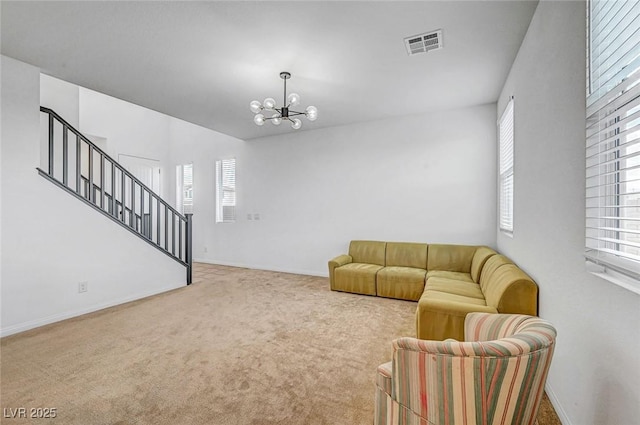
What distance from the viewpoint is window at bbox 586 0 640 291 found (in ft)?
3.54

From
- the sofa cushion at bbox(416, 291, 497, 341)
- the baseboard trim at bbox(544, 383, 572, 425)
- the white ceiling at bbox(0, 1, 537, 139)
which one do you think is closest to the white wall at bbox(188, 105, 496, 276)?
the white ceiling at bbox(0, 1, 537, 139)

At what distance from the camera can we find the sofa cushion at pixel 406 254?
171 inches

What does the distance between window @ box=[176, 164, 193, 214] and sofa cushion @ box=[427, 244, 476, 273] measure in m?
6.03

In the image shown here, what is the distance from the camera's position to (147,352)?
8.11 ft

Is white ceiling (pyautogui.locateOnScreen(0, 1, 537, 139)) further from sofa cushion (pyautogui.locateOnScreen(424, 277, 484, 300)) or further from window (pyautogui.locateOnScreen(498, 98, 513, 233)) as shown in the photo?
sofa cushion (pyautogui.locateOnScreen(424, 277, 484, 300))

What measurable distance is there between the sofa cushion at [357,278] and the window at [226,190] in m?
3.36

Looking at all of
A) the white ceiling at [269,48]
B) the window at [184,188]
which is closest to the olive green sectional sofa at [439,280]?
the white ceiling at [269,48]

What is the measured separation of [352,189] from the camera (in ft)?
16.9

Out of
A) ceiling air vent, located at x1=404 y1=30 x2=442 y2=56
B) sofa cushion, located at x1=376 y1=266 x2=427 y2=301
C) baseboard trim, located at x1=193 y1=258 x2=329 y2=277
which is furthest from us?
baseboard trim, located at x1=193 y1=258 x2=329 y2=277

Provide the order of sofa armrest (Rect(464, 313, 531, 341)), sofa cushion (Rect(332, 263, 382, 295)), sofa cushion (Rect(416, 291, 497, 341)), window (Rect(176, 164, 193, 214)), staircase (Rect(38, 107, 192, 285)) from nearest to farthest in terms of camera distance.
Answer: sofa armrest (Rect(464, 313, 531, 341))
sofa cushion (Rect(416, 291, 497, 341))
staircase (Rect(38, 107, 192, 285))
sofa cushion (Rect(332, 263, 382, 295))
window (Rect(176, 164, 193, 214))

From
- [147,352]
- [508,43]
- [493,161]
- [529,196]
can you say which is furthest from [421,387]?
[493,161]

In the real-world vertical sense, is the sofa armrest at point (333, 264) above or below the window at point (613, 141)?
below

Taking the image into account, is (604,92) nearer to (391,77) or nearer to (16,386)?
(391,77)

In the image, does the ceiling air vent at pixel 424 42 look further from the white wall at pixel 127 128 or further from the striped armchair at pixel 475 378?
the white wall at pixel 127 128
